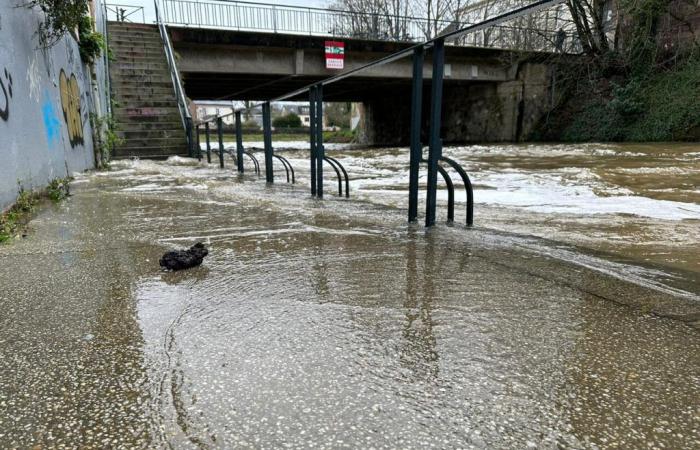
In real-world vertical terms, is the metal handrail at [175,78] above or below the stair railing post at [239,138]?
above

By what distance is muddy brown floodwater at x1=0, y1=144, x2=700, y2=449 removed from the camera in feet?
4.07

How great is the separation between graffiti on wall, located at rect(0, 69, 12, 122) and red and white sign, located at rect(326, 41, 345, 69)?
14.9 meters

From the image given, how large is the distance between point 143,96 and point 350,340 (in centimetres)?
1471

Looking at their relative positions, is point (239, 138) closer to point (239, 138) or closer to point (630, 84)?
point (239, 138)

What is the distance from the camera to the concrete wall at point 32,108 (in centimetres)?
439

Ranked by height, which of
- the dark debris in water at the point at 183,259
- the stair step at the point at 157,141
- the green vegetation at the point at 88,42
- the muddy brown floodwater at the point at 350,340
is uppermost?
the green vegetation at the point at 88,42

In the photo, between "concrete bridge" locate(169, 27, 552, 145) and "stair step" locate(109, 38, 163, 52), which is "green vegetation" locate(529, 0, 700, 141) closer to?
"concrete bridge" locate(169, 27, 552, 145)

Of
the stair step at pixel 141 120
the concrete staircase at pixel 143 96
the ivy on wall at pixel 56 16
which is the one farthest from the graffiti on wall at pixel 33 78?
the stair step at pixel 141 120

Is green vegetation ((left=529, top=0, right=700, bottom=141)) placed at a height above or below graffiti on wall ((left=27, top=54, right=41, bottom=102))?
above

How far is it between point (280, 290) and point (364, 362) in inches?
34.2

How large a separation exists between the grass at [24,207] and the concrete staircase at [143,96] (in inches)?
285

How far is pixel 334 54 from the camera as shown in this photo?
60.3ft

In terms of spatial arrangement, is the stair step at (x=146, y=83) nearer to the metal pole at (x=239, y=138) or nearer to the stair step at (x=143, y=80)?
the stair step at (x=143, y=80)

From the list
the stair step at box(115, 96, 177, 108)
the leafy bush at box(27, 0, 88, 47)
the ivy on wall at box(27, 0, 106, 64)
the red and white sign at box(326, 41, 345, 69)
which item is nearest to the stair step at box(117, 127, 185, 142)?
the stair step at box(115, 96, 177, 108)
